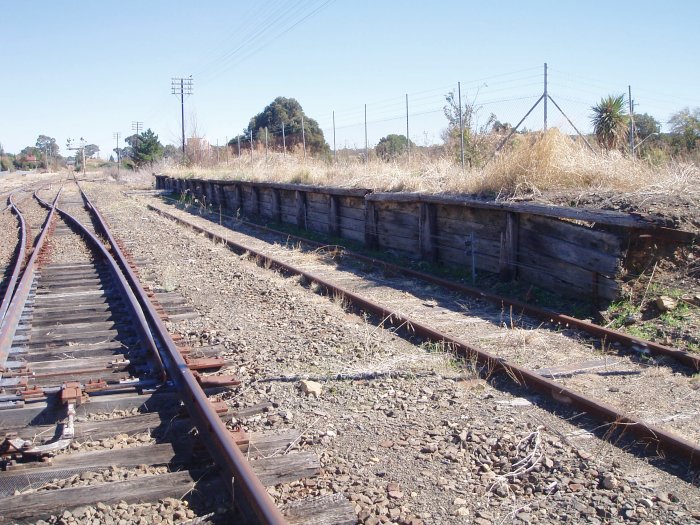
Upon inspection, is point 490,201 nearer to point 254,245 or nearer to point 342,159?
point 254,245

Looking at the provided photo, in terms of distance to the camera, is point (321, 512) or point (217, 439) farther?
point (217, 439)

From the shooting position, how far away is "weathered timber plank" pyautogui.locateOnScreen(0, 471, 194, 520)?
11.2ft

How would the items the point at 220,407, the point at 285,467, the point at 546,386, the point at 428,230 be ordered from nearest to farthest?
the point at 285,467, the point at 220,407, the point at 546,386, the point at 428,230

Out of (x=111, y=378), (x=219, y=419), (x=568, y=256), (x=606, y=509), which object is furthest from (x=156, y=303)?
(x=606, y=509)

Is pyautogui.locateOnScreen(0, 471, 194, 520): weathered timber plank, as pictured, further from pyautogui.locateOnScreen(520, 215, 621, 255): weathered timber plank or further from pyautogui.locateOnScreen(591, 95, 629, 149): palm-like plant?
pyautogui.locateOnScreen(591, 95, 629, 149): palm-like plant

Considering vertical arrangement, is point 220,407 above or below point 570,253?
below

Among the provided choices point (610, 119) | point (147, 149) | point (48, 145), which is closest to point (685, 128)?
point (610, 119)

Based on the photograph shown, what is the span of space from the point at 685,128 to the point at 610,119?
1.92m

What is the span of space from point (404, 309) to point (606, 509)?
4615 millimetres

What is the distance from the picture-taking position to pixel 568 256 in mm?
7773

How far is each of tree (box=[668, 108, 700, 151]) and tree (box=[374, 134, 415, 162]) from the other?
614 centimetres

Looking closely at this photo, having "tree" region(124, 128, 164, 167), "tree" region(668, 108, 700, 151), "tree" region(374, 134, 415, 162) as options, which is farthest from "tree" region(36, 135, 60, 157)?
"tree" region(668, 108, 700, 151)

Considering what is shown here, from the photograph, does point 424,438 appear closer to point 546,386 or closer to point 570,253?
point 546,386

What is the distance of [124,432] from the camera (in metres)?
4.43
